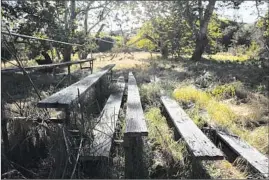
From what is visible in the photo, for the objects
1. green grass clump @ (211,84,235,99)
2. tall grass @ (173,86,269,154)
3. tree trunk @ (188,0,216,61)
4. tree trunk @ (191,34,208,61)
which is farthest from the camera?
tree trunk @ (191,34,208,61)

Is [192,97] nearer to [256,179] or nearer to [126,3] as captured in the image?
[256,179]

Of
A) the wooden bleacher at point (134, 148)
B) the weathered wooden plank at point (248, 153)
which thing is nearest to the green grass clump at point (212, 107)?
the weathered wooden plank at point (248, 153)

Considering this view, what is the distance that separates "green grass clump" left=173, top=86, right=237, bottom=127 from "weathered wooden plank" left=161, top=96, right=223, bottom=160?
54cm

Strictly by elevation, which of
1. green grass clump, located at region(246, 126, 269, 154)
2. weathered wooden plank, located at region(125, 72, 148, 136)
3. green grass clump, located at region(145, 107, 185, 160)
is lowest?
green grass clump, located at region(246, 126, 269, 154)

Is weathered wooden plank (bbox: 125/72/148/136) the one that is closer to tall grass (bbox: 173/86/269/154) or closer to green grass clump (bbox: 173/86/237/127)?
tall grass (bbox: 173/86/269/154)

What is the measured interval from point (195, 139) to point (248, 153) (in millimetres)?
536

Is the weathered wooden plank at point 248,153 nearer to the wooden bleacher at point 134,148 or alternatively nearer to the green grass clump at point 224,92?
the wooden bleacher at point 134,148

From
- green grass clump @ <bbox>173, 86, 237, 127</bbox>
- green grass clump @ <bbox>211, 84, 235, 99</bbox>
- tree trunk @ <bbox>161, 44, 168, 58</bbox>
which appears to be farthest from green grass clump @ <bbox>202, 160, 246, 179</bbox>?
tree trunk @ <bbox>161, 44, 168, 58</bbox>

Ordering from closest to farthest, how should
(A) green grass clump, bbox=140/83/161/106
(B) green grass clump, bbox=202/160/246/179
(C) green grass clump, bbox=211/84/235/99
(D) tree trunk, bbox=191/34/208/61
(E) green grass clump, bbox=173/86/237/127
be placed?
1. (B) green grass clump, bbox=202/160/246/179
2. (E) green grass clump, bbox=173/86/237/127
3. (A) green grass clump, bbox=140/83/161/106
4. (C) green grass clump, bbox=211/84/235/99
5. (D) tree trunk, bbox=191/34/208/61

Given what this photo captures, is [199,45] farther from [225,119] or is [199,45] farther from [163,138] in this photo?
[163,138]

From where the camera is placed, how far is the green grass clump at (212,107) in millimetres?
3753

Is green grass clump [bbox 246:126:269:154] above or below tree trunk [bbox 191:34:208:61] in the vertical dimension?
below

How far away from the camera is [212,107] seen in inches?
171

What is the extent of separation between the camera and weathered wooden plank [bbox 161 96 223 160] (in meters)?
2.11
